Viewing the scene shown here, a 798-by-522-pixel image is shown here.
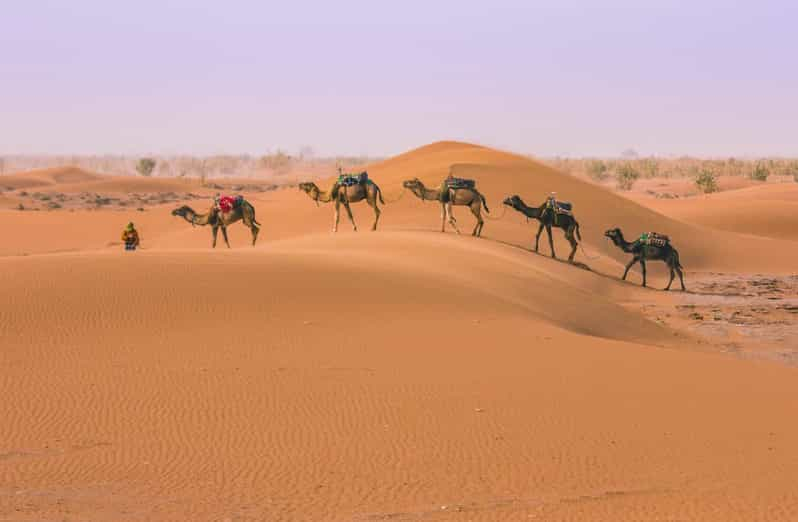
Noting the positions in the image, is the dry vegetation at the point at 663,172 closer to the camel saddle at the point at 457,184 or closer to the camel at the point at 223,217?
the camel saddle at the point at 457,184

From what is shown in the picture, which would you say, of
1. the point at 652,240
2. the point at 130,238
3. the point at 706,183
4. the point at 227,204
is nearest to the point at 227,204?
the point at 227,204

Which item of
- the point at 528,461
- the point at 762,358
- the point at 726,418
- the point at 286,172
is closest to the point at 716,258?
the point at 762,358

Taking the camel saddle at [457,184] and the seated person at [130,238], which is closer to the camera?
the seated person at [130,238]

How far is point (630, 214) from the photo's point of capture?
4206 centimetres

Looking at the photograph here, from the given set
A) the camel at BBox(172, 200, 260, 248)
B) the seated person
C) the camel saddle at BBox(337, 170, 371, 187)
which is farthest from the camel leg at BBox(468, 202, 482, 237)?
the seated person

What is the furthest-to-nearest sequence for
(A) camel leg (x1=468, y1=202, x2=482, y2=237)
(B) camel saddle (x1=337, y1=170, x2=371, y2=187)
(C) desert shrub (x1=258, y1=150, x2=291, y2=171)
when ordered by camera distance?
1. (C) desert shrub (x1=258, y1=150, x2=291, y2=171)
2. (A) camel leg (x1=468, y1=202, x2=482, y2=237)
3. (B) camel saddle (x1=337, y1=170, x2=371, y2=187)

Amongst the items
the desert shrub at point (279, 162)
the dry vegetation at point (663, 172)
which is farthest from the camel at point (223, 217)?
the desert shrub at point (279, 162)

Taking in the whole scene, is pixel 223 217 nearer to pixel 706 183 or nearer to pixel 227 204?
pixel 227 204

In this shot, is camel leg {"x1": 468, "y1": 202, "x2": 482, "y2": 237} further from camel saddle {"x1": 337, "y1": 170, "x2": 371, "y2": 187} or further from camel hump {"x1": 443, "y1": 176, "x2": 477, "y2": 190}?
camel saddle {"x1": 337, "y1": 170, "x2": 371, "y2": 187}

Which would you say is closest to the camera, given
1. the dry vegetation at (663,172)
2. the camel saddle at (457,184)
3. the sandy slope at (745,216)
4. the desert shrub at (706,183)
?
the camel saddle at (457,184)

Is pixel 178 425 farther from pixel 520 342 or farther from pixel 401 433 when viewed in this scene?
pixel 520 342

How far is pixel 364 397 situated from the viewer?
10.6 m

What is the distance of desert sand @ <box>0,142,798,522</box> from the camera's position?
7836mm

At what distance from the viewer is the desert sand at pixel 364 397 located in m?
7.84
